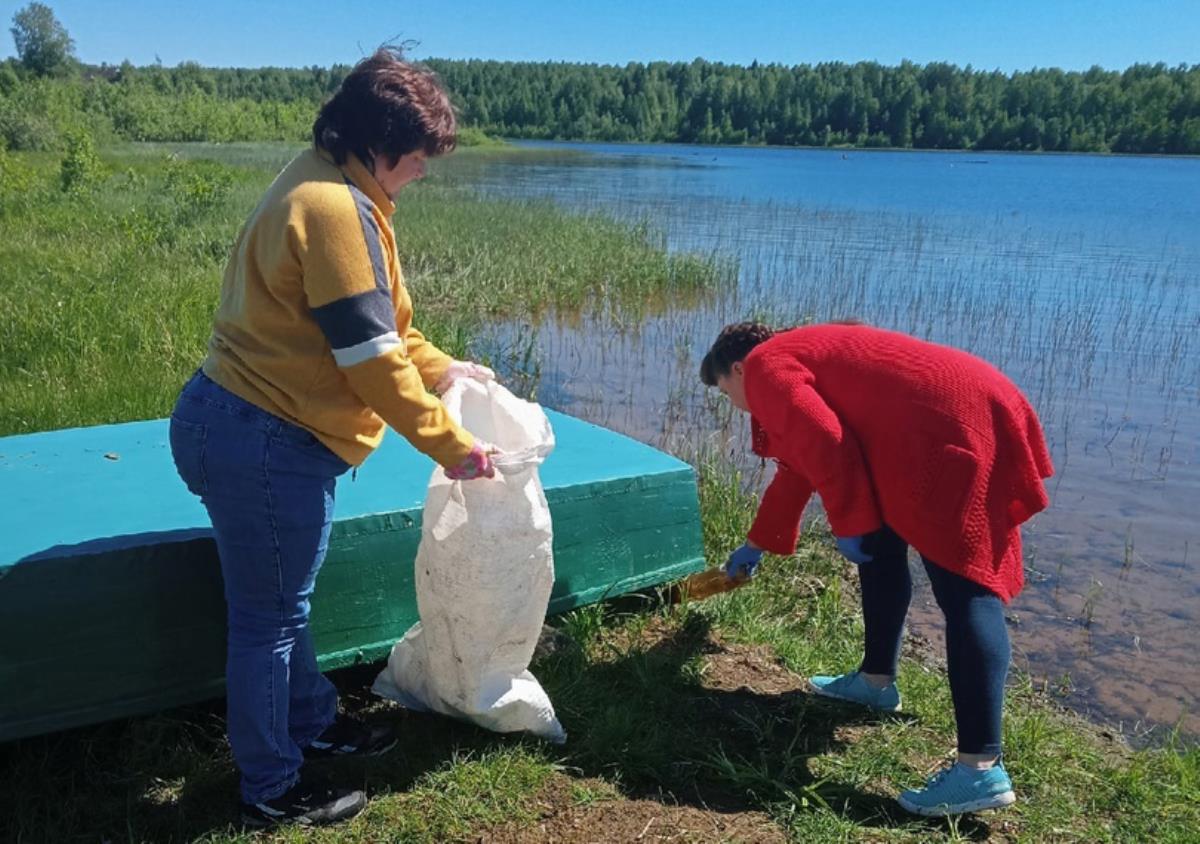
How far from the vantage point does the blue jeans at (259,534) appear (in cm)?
221

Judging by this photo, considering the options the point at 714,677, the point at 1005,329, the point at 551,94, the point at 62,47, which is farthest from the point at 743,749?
the point at 551,94

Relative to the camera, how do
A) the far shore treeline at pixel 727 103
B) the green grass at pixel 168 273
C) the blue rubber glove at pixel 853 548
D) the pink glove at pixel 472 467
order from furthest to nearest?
the far shore treeline at pixel 727 103 → the green grass at pixel 168 273 → the blue rubber glove at pixel 853 548 → the pink glove at pixel 472 467

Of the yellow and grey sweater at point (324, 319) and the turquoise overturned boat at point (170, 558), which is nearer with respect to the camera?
the yellow and grey sweater at point (324, 319)

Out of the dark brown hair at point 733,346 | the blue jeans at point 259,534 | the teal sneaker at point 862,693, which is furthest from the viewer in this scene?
the teal sneaker at point 862,693

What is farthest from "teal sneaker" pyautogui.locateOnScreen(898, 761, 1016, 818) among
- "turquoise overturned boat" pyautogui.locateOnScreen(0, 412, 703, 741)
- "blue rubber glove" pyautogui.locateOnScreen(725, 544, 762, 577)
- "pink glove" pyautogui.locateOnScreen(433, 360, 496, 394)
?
"pink glove" pyautogui.locateOnScreen(433, 360, 496, 394)

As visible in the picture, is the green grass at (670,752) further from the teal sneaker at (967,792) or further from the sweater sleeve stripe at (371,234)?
the sweater sleeve stripe at (371,234)

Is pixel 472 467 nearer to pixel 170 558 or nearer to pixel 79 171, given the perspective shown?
pixel 170 558

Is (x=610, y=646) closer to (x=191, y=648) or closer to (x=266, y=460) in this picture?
(x=191, y=648)

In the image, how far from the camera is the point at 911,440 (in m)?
2.68

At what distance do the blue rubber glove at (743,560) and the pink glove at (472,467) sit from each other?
133 centimetres

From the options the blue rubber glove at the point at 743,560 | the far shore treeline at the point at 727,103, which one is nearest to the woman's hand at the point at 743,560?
the blue rubber glove at the point at 743,560

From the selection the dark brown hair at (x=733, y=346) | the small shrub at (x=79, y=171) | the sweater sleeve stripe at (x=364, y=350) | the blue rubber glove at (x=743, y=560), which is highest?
the sweater sleeve stripe at (x=364, y=350)

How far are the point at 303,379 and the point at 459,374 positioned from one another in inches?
27.9

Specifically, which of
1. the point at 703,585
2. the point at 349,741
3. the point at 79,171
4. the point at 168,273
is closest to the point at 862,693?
the point at 703,585
